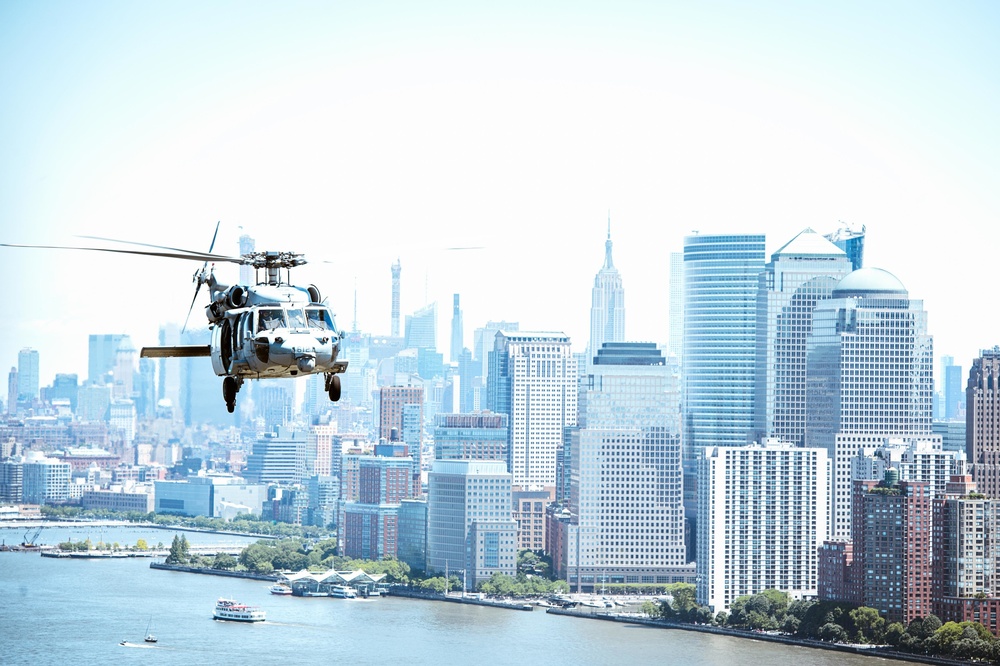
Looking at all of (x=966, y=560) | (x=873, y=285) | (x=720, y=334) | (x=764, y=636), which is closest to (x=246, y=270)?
(x=720, y=334)

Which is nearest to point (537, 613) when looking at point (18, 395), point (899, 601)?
point (899, 601)

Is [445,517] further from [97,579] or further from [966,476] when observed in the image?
[966,476]

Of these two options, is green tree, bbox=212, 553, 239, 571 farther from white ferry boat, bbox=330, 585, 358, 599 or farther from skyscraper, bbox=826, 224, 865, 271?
skyscraper, bbox=826, 224, 865, 271

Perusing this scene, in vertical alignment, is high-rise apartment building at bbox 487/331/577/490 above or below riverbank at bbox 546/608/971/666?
above

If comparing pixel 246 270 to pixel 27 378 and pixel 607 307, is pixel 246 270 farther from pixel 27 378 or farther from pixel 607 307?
pixel 607 307

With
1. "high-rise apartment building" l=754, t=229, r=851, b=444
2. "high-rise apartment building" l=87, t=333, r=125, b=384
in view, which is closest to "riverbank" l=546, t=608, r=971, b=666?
"high-rise apartment building" l=754, t=229, r=851, b=444

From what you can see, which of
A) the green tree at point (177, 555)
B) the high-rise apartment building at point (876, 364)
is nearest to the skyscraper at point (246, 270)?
the green tree at point (177, 555)

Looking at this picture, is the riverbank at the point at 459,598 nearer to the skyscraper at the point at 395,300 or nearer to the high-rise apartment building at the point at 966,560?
the high-rise apartment building at the point at 966,560
